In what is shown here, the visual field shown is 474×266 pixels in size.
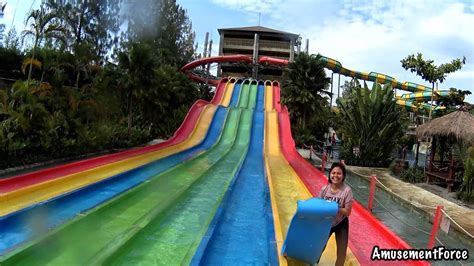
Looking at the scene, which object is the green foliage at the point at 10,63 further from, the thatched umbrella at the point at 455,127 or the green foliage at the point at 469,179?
the green foliage at the point at 469,179

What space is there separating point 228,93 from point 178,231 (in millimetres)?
18410

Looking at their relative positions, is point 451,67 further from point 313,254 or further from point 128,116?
point 313,254

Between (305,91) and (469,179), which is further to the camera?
(305,91)

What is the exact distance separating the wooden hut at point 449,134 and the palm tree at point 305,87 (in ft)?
23.7

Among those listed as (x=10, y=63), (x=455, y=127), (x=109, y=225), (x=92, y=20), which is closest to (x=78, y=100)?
(x=10, y=63)

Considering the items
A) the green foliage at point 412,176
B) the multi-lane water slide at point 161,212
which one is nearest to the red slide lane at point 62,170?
the multi-lane water slide at point 161,212

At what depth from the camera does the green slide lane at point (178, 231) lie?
4.55 meters

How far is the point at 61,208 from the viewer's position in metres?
6.19

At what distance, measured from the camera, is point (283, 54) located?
2403 inches

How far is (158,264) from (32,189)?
133 inches

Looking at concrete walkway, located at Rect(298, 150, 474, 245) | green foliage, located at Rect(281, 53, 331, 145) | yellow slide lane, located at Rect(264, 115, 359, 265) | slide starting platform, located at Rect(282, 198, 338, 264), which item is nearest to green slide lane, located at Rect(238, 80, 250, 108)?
green foliage, located at Rect(281, 53, 331, 145)

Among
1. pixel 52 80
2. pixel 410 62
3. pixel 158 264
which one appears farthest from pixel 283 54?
pixel 158 264

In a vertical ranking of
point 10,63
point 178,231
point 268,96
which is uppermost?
point 10,63

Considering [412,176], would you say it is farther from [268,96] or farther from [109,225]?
[268,96]
